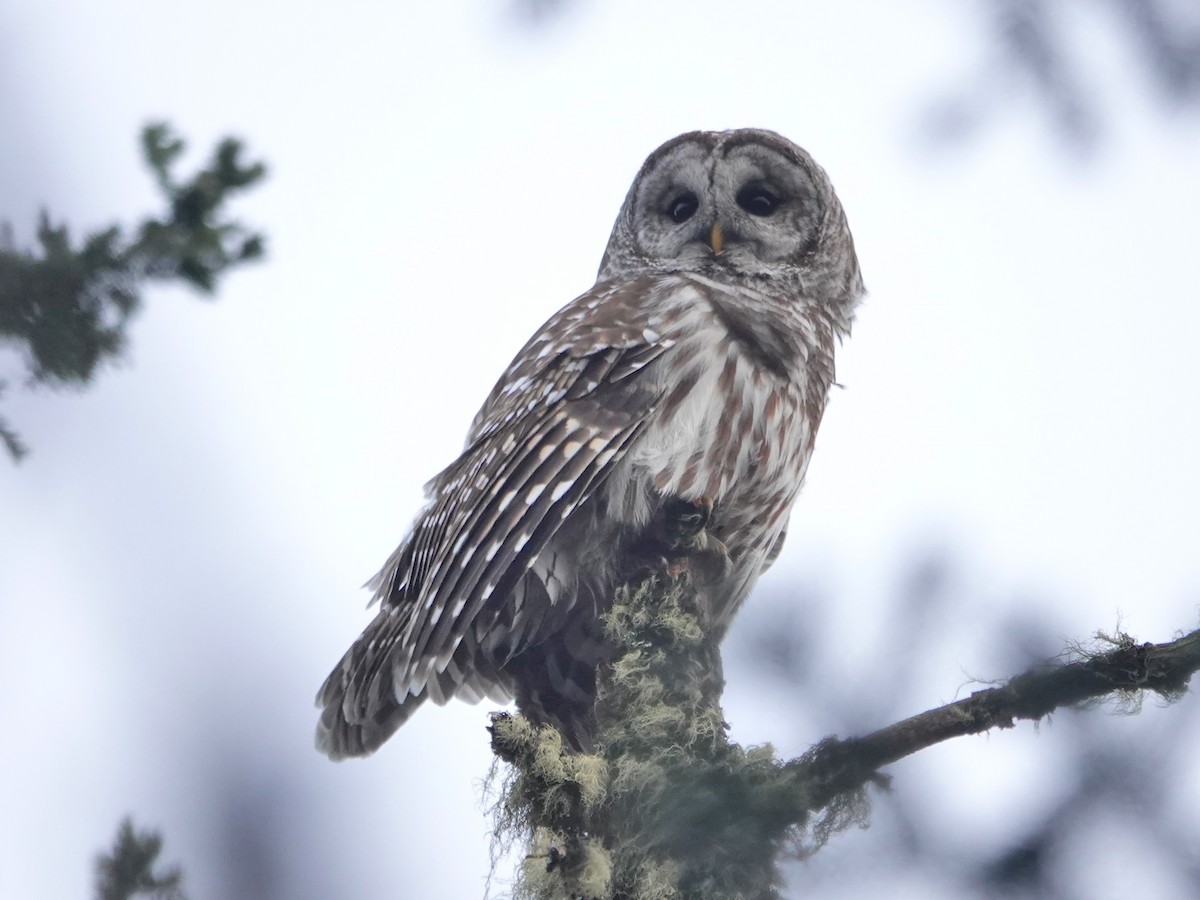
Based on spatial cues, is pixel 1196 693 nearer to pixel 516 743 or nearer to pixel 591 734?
pixel 516 743

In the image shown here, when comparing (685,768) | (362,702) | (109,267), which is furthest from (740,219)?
(685,768)

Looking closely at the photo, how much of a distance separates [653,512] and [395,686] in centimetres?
90

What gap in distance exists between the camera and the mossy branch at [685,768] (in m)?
1.38

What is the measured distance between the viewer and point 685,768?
6.49ft

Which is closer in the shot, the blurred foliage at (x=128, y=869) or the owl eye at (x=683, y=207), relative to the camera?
the blurred foliage at (x=128, y=869)

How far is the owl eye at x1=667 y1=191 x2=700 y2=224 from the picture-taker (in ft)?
18.6

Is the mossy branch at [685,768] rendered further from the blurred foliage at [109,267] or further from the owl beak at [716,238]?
the owl beak at [716,238]

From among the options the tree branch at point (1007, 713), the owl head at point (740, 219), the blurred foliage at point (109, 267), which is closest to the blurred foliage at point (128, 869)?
the blurred foliage at point (109, 267)

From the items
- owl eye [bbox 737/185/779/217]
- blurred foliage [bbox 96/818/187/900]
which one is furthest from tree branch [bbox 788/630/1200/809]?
owl eye [bbox 737/185/779/217]

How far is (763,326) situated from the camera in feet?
15.5

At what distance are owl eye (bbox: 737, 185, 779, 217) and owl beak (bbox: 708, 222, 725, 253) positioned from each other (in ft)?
0.71

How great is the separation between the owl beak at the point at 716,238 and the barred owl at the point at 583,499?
1.39 feet

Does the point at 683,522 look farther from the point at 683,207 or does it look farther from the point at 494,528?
the point at 683,207

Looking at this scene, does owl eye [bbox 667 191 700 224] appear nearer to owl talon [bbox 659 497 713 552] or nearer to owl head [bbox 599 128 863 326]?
owl head [bbox 599 128 863 326]
